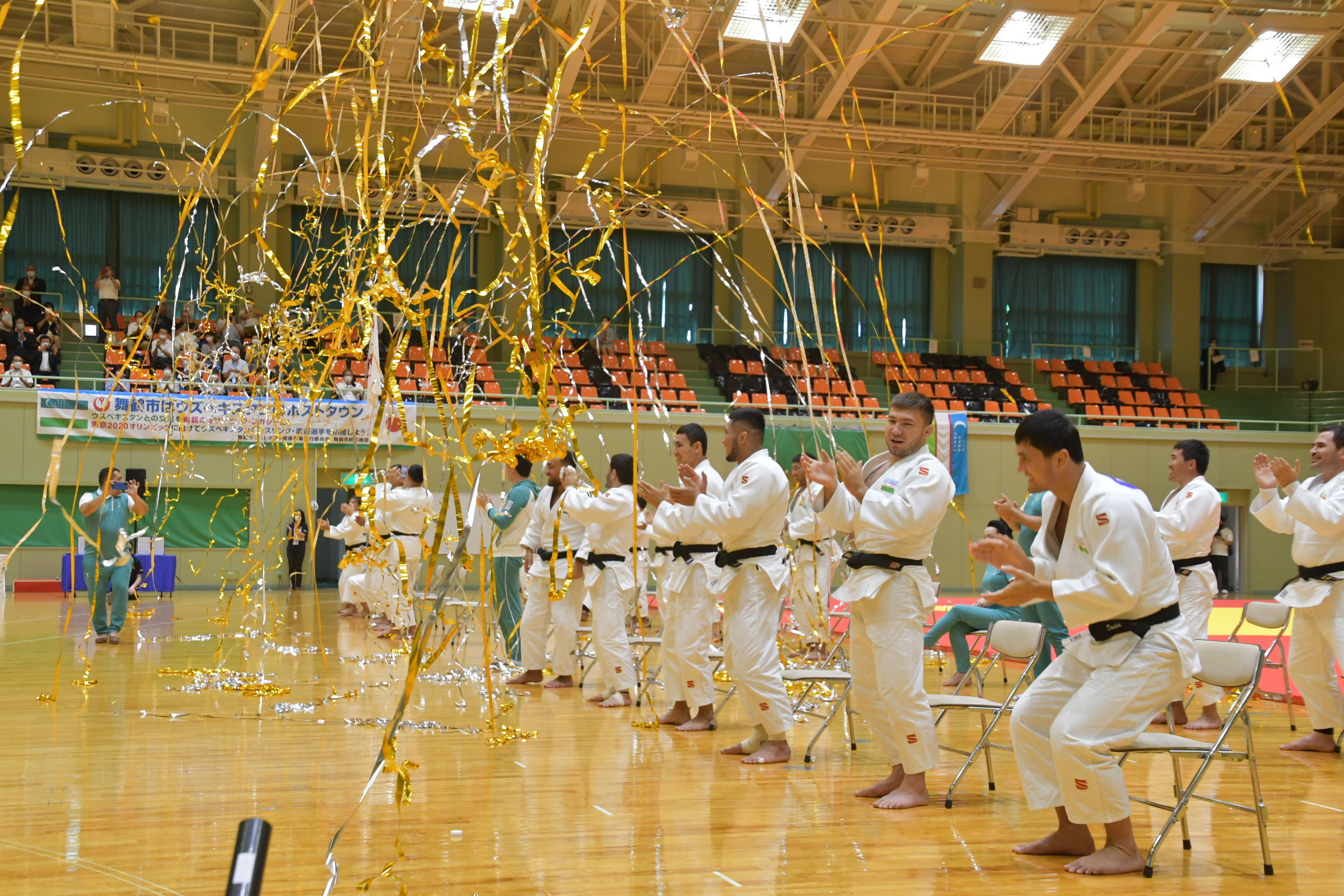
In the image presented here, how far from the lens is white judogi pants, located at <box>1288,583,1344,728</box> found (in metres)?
5.30

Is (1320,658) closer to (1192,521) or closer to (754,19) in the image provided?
(1192,521)

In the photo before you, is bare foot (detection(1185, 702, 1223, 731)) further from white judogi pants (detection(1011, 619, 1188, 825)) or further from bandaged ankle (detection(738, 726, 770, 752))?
white judogi pants (detection(1011, 619, 1188, 825))

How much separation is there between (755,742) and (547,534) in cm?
259

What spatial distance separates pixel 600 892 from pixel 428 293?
5.67 ft

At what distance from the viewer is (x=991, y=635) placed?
489 cm

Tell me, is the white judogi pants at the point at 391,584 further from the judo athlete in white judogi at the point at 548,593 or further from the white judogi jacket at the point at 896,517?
the white judogi jacket at the point at 896,517

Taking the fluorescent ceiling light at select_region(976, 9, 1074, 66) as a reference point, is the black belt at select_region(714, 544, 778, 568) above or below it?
below

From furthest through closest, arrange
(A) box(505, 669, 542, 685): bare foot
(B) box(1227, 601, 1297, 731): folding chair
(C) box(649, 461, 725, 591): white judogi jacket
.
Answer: (A) box(505, 669, 542, 685): bare foot → (B) box(1227, 601, 1297, 731): folding chair → (C) box(649, 461, 725, 591): white judogi jacket

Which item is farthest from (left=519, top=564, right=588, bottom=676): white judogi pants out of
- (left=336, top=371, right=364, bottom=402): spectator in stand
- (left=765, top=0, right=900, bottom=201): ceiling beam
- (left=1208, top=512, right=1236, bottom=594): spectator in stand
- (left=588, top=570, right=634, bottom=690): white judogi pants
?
(left=1208, top=512, right=1236, bottom=594): spectator in stand

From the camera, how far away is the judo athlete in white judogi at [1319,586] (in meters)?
5.28

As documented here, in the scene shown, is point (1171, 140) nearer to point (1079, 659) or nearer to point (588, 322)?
point (588, 322)

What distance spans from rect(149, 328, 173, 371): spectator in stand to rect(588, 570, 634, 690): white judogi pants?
374 inches

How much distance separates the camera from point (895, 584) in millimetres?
4176

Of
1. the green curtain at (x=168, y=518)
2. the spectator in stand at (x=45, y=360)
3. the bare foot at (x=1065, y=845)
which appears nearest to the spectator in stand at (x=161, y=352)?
the spectator in stand at (x=45, y=360)
